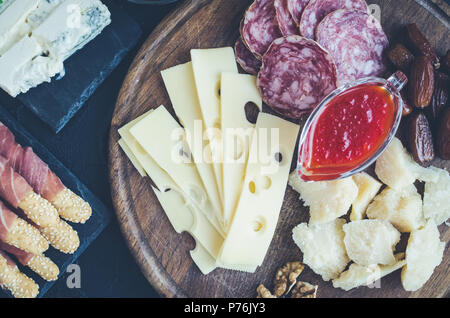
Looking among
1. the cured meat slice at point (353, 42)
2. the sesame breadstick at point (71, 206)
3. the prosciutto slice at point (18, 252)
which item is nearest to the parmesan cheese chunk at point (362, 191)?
the cured meat slice at point (353, 42)

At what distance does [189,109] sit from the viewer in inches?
75.6

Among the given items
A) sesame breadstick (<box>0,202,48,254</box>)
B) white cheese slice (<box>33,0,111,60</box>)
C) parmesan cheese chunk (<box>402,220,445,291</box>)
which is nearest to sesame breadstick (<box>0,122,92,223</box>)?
sesame breadstick (<box>0,202,48,254</box>)

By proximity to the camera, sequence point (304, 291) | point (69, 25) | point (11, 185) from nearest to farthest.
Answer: point (11, 185)
point (69, 25)
point (304, 291)

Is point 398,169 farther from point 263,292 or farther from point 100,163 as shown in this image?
point 100,163

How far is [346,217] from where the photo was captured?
2000mm

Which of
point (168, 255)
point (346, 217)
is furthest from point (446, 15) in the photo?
point (168, 255)

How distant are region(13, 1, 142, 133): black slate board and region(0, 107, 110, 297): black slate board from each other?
0.10 m

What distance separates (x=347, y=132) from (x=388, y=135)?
0.60 feet

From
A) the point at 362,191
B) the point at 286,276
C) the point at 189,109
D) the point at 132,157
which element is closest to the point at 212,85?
the point at 189,109

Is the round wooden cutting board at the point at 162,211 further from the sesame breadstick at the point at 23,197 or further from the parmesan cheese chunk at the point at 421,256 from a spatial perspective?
the sesame breadstick at the point at 23,197

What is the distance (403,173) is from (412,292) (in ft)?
1.85

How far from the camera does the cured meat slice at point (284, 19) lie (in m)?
1.82
